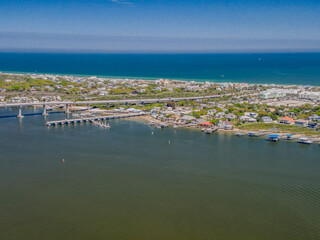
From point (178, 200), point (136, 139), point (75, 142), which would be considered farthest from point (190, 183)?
point (75, 142)

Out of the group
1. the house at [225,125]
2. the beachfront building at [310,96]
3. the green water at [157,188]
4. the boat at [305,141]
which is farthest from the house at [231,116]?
the beachfront building at [310,96]

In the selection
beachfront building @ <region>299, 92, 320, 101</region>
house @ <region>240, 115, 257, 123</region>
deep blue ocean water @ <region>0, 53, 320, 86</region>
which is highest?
deep blue ocean water @ <region>0, 53, 320, 86</region>

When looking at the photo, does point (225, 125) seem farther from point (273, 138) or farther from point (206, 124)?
point (273, 138)

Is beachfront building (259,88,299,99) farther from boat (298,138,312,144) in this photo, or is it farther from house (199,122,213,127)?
boat (298,138,312,144)

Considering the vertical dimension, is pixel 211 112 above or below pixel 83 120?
above

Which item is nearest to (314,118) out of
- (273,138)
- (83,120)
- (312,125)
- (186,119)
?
(312,125)

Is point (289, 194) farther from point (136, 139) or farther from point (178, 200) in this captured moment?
point (136, 139)

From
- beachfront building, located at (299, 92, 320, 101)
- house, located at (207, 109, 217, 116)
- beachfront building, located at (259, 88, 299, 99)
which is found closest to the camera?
house, located at (207, 109, 217, 116)

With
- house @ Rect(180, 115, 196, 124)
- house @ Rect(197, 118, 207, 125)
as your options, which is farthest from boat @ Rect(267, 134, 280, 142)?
house @ Rect(180, 115, 196, 124)

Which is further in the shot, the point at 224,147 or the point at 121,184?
the point at 224,147
